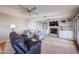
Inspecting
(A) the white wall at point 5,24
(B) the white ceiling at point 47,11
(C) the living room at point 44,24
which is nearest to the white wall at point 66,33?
(C) the living room at point 44,24

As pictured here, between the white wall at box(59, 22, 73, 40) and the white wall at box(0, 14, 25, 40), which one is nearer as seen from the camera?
the white wall at box(0, 14, 25, 40)

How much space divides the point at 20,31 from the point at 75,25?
125 cm

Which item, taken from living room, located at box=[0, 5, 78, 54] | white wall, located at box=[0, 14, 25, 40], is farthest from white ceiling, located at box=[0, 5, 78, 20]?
white wall, located at box=[0, 14, 25, 40]

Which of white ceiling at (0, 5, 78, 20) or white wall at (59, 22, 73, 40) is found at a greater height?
white ceiling at (0, 5, 78, 20)

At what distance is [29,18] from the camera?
2320 mm

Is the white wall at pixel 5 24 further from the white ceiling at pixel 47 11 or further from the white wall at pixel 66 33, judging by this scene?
the white wall at pixel 66 33

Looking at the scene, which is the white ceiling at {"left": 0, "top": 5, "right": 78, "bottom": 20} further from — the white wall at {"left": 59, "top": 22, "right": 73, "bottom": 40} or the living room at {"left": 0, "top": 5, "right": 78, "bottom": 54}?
the white wall at {"left": 59, "top": 22, "right": 73, "bottom": 40}

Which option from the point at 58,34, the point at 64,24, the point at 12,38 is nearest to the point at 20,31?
the point at 12,38

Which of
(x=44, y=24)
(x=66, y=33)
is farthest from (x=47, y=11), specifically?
(x=66, y=33)

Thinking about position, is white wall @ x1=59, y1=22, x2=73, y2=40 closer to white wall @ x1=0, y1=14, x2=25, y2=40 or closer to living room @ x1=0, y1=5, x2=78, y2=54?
living room @ x1=0, y1=5, x2=78, y2=54

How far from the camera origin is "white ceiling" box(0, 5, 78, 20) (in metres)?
2.15

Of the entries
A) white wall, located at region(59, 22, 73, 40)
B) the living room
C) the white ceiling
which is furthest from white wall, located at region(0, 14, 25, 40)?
white wall, located at region(59, 22, 73, 40)
